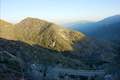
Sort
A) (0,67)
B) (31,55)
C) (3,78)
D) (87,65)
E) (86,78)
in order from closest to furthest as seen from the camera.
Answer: (3,78)
(0,67)
(86,78)
(31,55)
(87,65)

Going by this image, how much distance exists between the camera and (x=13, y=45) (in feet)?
554

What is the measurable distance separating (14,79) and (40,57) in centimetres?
11075

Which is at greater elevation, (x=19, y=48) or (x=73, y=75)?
(x=19, y=48)

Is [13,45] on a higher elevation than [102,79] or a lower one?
higher

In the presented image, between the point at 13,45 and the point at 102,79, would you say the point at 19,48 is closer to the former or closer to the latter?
the point at 13,45

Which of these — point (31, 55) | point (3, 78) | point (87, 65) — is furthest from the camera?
point (87, 65)

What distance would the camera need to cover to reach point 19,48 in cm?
16712

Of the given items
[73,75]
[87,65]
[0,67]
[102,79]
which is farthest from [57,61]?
[0,67]

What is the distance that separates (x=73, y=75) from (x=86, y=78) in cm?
644

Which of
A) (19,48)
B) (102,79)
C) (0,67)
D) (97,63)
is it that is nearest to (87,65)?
(97,63)

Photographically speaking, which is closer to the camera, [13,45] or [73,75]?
[73,75]

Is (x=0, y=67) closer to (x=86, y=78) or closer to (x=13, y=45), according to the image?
(x=86, y=78)

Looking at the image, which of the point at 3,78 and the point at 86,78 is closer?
the point at 3,78

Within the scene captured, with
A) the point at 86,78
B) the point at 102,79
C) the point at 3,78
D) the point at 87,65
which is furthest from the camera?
the point at 87,65
